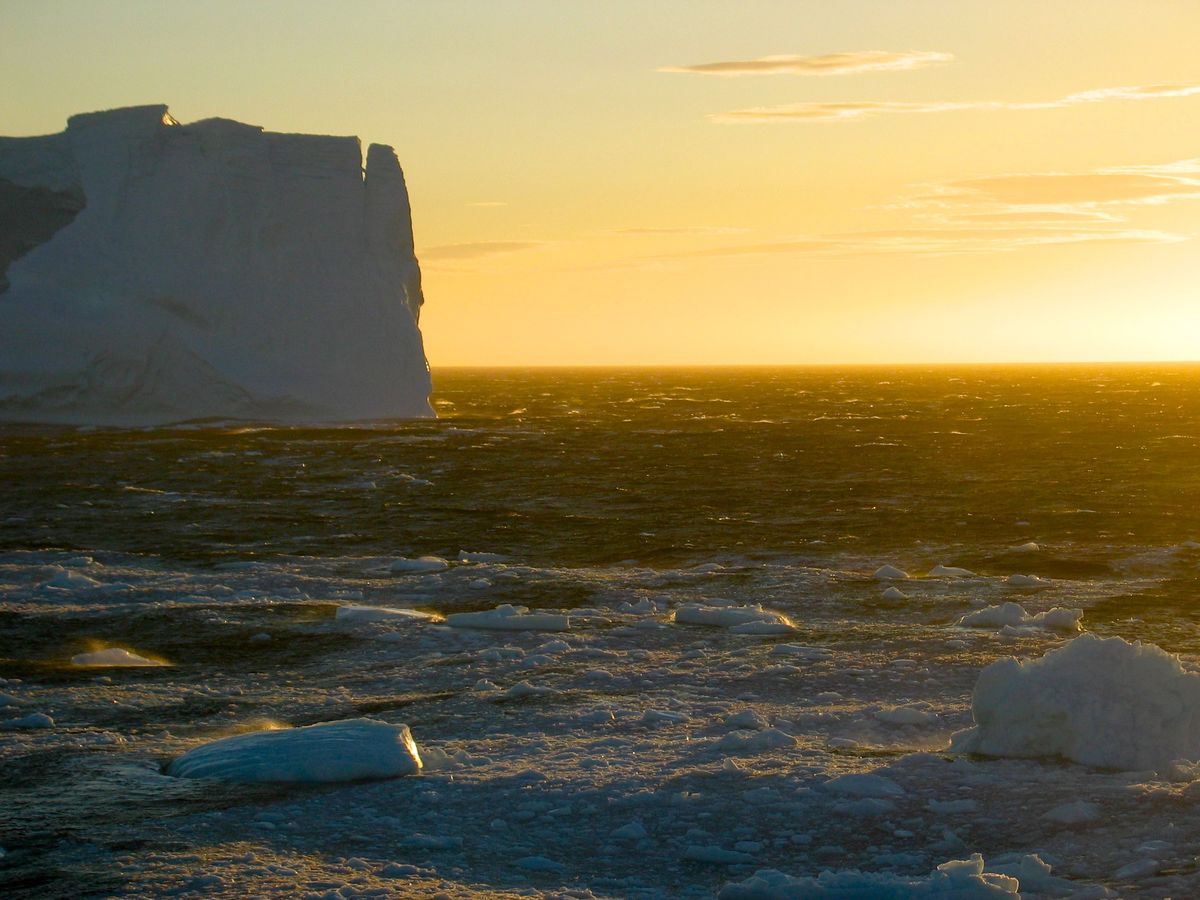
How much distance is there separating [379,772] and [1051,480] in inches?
817

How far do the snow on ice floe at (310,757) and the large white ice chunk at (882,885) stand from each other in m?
2.34

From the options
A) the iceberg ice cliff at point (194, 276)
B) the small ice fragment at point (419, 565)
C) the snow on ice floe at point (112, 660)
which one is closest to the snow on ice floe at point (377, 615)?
the snow on ice floe at point (112, 660)

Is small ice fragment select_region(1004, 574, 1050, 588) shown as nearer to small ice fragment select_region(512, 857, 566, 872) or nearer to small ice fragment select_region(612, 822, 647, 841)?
small ice fragment select_region(612, 822, 647, 841)

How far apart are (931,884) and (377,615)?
7288 mm

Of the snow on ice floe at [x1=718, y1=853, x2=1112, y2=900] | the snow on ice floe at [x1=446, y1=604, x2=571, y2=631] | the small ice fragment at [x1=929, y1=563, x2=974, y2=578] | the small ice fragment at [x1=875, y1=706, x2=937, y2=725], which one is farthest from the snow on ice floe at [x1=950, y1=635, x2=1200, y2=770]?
the small ice fragment at [x1=929, y1=563, x2=974, y2=578]

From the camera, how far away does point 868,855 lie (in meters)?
5.74

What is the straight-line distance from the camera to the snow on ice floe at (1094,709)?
6.87 metres

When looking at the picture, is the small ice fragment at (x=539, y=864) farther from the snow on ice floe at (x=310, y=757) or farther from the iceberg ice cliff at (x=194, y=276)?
the iceberg ice cliff at (x=194, y=276)

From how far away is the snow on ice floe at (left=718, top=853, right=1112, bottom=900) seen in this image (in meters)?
5.12

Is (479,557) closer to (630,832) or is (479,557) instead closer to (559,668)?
(559,668)

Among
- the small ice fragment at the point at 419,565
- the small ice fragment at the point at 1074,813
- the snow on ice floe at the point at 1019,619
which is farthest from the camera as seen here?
the small ice fragment at the point at 419,565

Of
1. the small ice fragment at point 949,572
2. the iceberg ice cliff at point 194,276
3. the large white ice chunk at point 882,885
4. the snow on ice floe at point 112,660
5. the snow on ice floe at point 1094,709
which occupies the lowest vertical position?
the snow on ice floe at point 112,660

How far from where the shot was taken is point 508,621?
37.3 feet

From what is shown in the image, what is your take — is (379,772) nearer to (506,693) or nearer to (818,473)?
(506,693)
